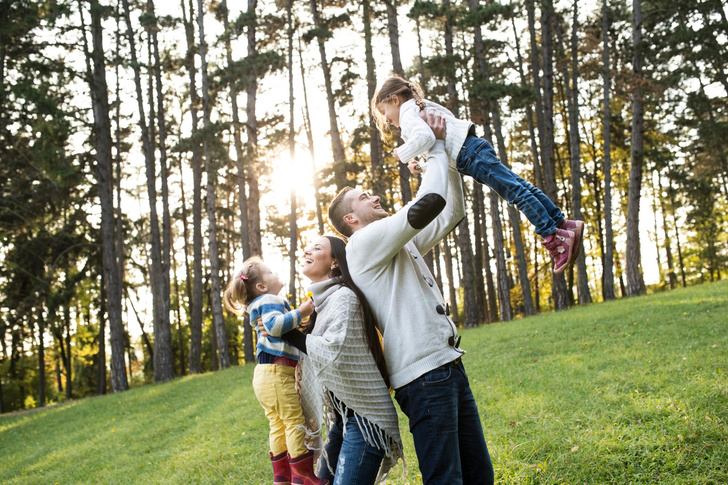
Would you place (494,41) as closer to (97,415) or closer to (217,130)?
(217,130)

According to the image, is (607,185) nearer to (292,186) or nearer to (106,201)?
(292,186)

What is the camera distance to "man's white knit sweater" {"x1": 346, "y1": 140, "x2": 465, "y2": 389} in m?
2.12

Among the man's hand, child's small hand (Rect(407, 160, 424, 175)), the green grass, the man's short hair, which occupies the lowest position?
the green grass

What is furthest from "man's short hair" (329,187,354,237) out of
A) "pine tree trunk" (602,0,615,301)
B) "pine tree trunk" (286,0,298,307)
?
"pine tree trunk" (602,0,615,301)

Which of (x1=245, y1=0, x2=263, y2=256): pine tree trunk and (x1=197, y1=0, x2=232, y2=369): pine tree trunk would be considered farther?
(x1=197, y1=0, x2=232, y2=369): pine tree trunk

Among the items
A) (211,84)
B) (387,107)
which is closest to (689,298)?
(387,107)

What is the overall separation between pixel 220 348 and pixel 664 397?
51.6 ft

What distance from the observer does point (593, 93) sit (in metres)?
25.1

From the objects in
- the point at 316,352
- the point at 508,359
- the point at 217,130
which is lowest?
the point at 508,359

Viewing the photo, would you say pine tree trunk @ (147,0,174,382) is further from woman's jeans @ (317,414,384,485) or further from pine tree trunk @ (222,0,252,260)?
woman's jeans @ (317,414,384,485)

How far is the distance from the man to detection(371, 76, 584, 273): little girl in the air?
312mm

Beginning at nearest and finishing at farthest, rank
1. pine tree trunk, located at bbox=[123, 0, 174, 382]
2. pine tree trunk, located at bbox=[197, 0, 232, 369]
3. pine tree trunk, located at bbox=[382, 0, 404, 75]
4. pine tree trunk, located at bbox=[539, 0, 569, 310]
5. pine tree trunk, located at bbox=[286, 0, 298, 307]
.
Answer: pine tree trunk, located at bbox=[382, 0, 404, 75] → pine tree trunk, located at bbox=[286, 0, 298, 307] → pine tree trunk, located at bbox=[539, 0, 569, 310] → pine tree trunk, located at bbox=[197, 0, 232, 369] → pine tree trunk, located at bbox=[123, 0, 174, 382]

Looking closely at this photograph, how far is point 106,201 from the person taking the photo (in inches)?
716

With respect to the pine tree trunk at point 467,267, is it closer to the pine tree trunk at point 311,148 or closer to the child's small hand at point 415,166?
the pine tree trunk at point 311,148
